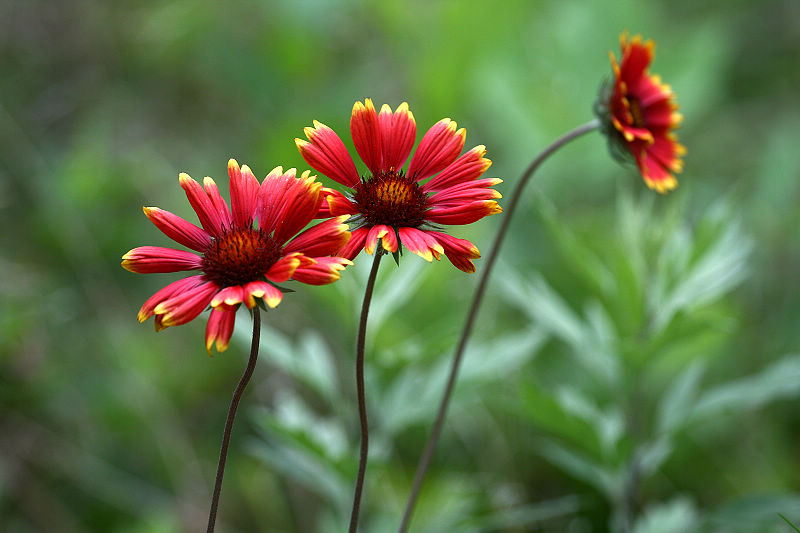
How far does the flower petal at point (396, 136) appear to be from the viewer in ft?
3.06

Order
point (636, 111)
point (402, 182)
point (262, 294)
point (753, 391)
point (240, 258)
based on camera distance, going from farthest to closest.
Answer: point (753, 391), point (636, 111), point (402, 182), point (240, 258), point (262, 294)

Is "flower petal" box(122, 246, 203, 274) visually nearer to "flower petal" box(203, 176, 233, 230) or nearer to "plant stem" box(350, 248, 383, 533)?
"flower petal" box(203, 176, 233, 230)

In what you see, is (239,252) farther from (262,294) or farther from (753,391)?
(753,391)

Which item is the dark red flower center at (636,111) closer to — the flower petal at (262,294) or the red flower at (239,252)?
the red flower at (239,252)

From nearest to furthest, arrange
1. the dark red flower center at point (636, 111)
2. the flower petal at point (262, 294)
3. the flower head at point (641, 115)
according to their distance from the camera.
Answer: the flower petal at point (262, 294)
the flower head at point (641, 115)
the dark red flower center at point (636, 111)

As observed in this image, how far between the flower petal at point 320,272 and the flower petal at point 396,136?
24 centimetres

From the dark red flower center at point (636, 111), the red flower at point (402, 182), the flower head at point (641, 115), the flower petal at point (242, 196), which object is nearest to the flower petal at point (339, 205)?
the red flower at point (402, 182)

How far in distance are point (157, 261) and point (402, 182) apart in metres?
0.31

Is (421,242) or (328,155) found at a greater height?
(328,155)

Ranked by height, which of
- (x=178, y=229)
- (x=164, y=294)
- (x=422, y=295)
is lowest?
(x=164, y=294)

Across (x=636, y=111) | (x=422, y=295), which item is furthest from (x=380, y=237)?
(x=422, y=295)

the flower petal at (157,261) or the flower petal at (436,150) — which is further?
the flower petal at (436,150)

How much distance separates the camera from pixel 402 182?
0.91 meters

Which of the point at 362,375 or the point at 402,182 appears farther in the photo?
the point at 402,182
